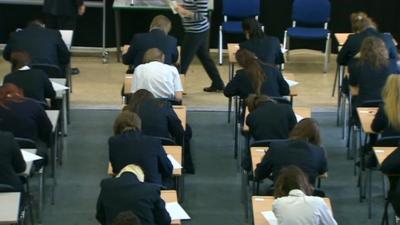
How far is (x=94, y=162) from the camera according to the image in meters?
8.64

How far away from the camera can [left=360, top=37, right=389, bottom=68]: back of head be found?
8289mm

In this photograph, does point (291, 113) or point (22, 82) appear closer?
point (291, 113)

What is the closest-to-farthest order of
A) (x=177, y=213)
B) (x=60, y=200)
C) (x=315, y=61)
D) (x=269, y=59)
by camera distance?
(x=177, y=213) < (x=60, y=200) < (x=269, y=59) < (x=315, y=61)

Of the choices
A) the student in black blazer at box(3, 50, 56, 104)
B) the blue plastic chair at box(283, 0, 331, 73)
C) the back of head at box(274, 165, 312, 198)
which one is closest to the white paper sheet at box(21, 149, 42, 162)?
the student in black blazer at box(3, 50, 56, 104)

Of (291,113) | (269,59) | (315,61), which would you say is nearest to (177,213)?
(291,113)

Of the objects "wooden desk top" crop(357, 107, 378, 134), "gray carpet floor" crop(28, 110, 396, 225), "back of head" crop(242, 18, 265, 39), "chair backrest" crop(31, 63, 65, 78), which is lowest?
"gray carpet floor" crop(28, 110, 396, 225)

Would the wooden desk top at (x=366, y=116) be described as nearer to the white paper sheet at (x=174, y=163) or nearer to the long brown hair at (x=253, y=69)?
the long brown hair at (x=253, y=69)

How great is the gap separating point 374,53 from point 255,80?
49.3 inches

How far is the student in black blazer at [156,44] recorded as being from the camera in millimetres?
9141

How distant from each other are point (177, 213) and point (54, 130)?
84.7 inches

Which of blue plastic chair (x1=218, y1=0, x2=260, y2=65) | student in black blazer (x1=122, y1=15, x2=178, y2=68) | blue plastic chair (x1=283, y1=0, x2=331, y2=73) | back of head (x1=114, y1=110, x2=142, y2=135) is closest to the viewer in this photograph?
back of head (x1=114, y1=110, x2=142, y2=135)

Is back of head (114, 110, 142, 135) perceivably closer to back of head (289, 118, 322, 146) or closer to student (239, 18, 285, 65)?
back of head (289, 118, 322, 146)

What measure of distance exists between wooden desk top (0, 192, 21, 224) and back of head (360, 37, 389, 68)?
3905 mm

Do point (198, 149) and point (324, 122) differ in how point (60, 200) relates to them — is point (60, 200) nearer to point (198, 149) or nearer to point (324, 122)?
point (198, 149)
